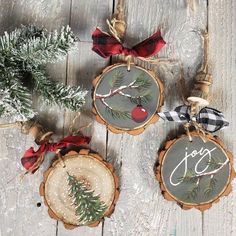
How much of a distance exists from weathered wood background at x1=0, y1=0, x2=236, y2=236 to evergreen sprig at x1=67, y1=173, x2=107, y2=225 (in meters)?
0.07

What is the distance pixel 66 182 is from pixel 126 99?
8.1 inches

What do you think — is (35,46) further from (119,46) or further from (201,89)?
(201,89)

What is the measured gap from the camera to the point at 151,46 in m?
0.95

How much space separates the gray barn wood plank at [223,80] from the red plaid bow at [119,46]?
13cm

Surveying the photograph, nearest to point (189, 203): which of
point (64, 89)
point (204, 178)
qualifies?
point (204, 178)

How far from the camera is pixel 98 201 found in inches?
35.6

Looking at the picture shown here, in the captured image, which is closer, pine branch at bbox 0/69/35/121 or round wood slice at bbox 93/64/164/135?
pine branch at bbox 0/69/35/121

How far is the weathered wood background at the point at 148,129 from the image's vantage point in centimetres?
97

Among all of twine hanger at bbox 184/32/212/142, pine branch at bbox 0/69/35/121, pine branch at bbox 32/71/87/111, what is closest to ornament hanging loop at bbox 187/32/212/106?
twine hanger at bbox 184/32/212/142

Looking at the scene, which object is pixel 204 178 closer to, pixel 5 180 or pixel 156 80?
pixel 156 80

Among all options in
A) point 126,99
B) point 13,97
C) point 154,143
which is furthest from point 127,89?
point 13,97

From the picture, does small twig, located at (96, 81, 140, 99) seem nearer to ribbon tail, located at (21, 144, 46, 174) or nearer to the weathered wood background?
the weathered wood background

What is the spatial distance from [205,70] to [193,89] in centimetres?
6

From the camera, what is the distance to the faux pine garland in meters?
0.87
